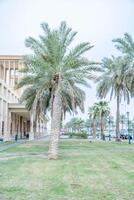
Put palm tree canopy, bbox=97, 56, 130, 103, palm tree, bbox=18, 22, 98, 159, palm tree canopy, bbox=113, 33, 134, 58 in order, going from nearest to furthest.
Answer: palm tree, bbox=18, 22, 98, 159 < palm tree canopy, bbox=113, 33, 134, 58 < palm tree canopy, bbox=97, 56, 130, 103

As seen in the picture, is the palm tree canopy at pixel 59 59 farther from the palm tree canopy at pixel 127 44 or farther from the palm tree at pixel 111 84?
the palm tree at pixel 111 84

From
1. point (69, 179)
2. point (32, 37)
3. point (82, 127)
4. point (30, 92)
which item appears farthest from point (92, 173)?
point (82, 127)

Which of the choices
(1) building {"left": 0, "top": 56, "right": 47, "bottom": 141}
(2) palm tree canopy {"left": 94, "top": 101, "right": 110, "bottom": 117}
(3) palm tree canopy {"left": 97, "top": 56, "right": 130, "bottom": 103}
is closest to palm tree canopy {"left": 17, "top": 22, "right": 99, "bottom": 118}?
(1) building {"left": 0, "top": 56, "right": 47, "bottom": 141}

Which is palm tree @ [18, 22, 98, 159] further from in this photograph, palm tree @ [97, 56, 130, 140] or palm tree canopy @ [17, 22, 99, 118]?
palm tree @ [97, 56, 130, 140]

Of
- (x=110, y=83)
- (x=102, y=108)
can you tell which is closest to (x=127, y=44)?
(x=110, y=83)

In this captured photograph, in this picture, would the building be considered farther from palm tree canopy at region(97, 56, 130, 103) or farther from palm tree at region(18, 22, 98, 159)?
palm tree at region(18, 22, 98, 159)

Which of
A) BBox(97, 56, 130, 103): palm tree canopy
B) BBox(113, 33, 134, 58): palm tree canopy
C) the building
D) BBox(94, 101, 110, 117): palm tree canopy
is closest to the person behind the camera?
BBox(113, 33, 134, 58): palm tree canopy

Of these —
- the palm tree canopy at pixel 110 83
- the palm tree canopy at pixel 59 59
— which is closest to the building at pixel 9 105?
the palm tree canopy at pixel 110 83

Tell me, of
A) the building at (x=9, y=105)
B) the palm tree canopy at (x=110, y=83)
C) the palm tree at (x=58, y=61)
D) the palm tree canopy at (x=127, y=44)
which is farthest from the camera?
the building at (x=9, y=105)

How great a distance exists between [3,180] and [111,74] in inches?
1497

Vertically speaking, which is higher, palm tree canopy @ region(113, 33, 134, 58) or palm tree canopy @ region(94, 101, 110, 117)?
palm tree canopy @ region(113, 33, 134, 58)

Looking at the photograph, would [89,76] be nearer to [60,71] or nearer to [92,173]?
[60,71]

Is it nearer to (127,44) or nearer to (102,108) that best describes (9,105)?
(102,108)

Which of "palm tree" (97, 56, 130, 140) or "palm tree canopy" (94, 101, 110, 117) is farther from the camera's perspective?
"palm tree canopy" (94, 101, 110, 117)
